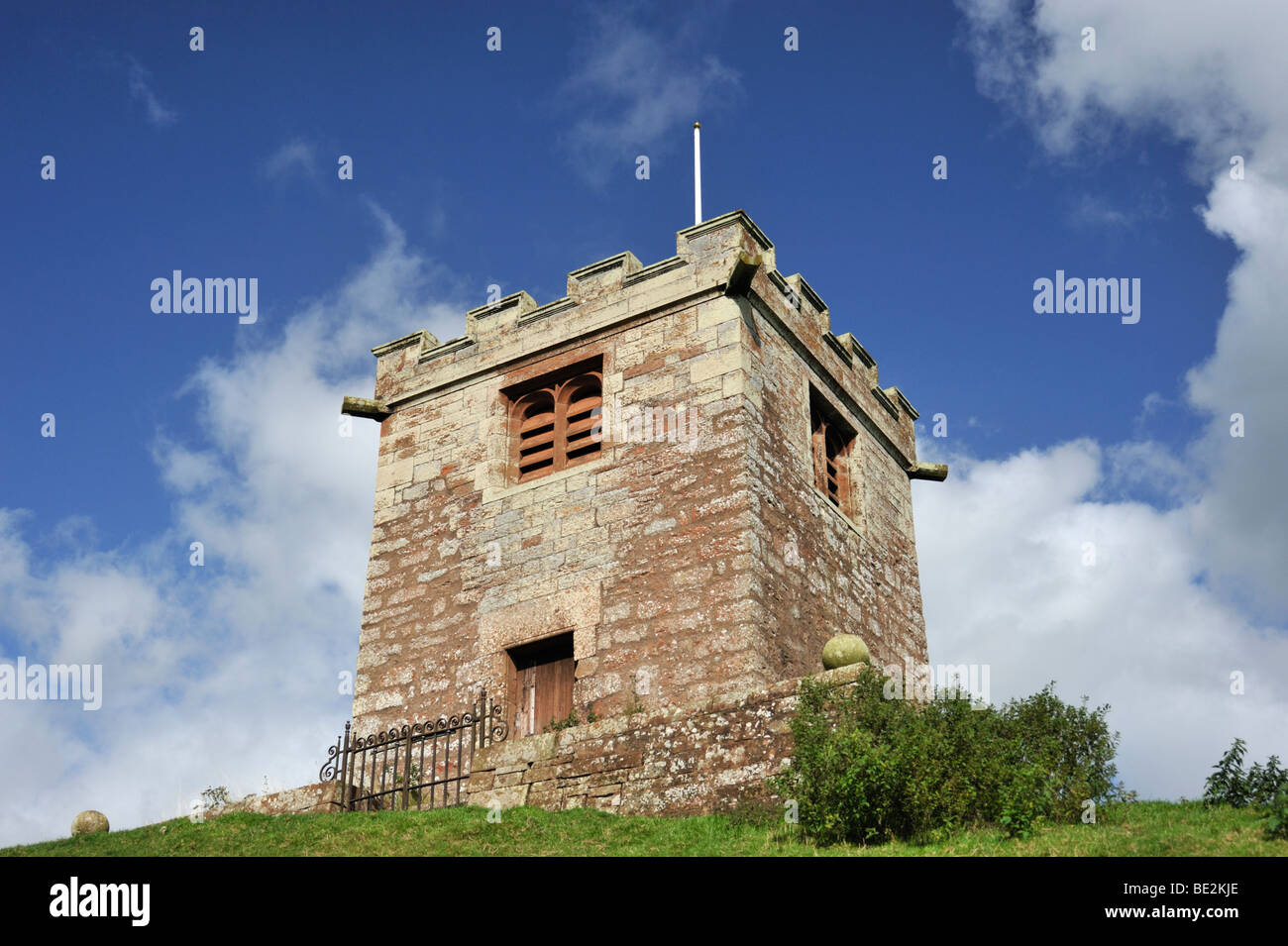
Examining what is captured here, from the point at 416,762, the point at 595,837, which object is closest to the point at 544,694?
the point at 416,762

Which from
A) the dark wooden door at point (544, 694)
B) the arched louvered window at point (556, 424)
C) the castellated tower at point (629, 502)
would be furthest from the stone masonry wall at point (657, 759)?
the arched louvered window at point (556, 424)

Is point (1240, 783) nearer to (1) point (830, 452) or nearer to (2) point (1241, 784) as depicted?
(2) point (1241, 784)

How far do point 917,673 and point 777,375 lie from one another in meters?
4.24

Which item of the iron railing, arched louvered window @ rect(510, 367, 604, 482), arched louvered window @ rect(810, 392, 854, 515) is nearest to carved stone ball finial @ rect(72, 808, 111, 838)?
the iron railing

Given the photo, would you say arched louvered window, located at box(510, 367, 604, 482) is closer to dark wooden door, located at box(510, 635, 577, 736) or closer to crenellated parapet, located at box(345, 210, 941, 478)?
crenellated parapet, located at box(345, 210, 941, 478)

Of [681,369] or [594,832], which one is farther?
[681,369]

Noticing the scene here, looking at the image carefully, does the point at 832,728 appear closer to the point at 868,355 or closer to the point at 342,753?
the point at 342,753

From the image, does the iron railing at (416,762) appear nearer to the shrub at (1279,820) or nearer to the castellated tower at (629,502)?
the castellated tower at (629,502)

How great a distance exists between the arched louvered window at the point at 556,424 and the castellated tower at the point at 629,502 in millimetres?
27

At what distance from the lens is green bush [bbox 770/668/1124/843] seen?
354 inches

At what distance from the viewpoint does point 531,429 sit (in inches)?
627
